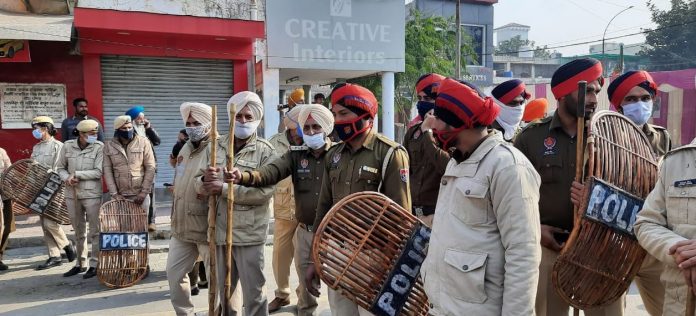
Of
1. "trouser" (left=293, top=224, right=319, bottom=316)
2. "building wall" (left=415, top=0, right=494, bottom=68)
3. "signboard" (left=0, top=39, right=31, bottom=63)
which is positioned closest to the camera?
"trouser" (left=293, top=224, right=319, bottom=316)

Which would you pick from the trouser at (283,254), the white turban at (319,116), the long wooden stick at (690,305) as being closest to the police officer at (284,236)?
the trouser at (283,254)

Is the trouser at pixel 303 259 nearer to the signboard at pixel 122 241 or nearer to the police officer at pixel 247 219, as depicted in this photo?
the police officer at pixel 247 219

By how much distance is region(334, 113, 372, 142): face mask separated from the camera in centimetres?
324

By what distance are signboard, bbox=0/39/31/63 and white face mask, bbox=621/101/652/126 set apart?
898cm

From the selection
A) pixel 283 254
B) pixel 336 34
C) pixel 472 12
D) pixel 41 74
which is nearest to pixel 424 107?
pixel 283 254

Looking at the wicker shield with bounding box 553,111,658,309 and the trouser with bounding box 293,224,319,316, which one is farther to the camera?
the trouser with bounding box 293,224,319,316

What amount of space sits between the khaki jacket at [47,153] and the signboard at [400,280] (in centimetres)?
568

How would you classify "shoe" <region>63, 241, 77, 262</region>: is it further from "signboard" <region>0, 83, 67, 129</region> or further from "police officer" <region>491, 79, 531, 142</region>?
"police officer" <region>491, 79, 531, 142</region>

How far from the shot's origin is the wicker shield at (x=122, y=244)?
18.1 ft

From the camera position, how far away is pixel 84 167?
6125mm

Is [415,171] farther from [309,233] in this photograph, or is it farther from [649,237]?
[649,237]

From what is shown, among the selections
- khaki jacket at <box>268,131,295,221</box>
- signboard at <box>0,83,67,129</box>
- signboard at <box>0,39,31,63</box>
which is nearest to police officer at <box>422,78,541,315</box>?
khaki jacket at <box>268,131,295,221</box>

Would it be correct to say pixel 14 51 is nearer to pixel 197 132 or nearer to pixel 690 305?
pixel 197 132

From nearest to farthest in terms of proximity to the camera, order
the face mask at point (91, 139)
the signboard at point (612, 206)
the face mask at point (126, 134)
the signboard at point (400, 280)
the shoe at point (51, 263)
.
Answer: the signboard at point (612, 206)
the signboard at point (400, 280)
the face mask at point (126, 134)
the face mask at point (91, 139)
the shoe at point (51, 263)
